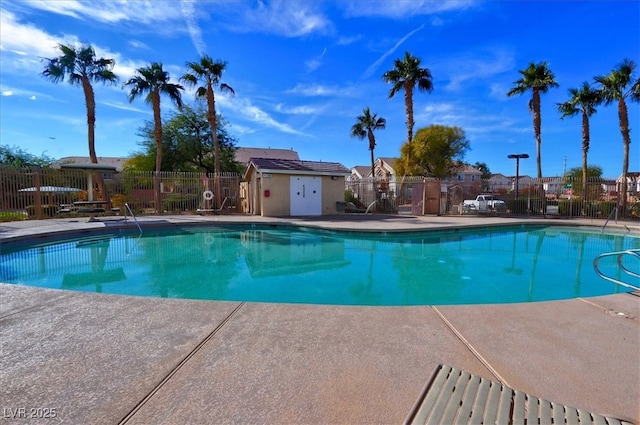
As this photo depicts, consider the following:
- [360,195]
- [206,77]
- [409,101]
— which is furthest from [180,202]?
[409,101]

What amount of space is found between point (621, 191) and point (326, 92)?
17039mm

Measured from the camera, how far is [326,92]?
20609 millimetres

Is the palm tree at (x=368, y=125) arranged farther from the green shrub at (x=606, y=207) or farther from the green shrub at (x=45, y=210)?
the green shrub at (x=45, y=210)

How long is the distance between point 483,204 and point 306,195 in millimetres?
9895

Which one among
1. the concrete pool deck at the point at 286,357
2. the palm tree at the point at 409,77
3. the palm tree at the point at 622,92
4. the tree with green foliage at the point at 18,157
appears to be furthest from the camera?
the tree with green foliage at the point at 18,157

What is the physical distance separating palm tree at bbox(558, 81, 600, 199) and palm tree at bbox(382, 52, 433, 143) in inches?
326

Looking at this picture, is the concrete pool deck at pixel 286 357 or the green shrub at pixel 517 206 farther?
the green shrub at pixel 517 206

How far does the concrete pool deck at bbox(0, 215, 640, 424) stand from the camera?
Result: 5.86 ft

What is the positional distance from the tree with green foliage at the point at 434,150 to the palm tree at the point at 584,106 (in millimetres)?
9067

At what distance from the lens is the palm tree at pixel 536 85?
773 inches

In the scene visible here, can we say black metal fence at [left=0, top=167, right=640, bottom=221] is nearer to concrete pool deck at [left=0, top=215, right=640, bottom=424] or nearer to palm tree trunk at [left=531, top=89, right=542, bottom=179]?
palm tree trunk at [left=531, top=89, right=542, bottom=179]

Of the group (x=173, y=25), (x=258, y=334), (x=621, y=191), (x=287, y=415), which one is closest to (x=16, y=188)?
(x=173, y=25)

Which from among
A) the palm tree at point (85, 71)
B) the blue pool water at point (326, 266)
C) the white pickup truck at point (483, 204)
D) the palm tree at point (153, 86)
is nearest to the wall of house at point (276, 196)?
the blue pool water at point (326, 266)

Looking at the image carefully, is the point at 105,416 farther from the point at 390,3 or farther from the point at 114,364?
the point at 390,3
